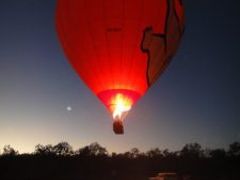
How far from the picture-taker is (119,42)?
931cm

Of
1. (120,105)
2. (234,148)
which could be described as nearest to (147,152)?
(234,148)

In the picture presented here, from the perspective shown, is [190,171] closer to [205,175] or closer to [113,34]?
[205,175]

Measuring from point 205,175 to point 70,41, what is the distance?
2473 cm

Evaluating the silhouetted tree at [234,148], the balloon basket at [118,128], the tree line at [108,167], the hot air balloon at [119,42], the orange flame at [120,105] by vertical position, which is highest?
the silhouetted tree at [234,148]

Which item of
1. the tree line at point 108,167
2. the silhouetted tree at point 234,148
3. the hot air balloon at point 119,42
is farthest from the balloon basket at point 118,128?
the silhouetted tree at point 234,148

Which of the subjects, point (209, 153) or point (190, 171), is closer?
point (190, 171)

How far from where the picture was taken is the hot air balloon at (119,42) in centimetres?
920

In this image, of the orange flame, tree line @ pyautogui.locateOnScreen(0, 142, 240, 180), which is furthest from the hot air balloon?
tree line @ pyautogui.locateOnScreen(0, 142, 240, 180)

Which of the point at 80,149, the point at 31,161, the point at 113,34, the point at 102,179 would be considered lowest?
the point at 113,34

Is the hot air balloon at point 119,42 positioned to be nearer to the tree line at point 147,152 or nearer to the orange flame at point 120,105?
the orange flame at point 120,105

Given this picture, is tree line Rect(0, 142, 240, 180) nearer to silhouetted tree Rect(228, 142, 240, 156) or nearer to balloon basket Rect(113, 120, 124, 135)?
silhouetted tree Rect(228, 142, 240, 156)

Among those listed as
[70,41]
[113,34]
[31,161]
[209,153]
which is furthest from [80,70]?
[209,153]

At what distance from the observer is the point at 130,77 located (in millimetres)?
9414

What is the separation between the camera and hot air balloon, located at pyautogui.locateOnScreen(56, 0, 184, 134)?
30.2 ft
